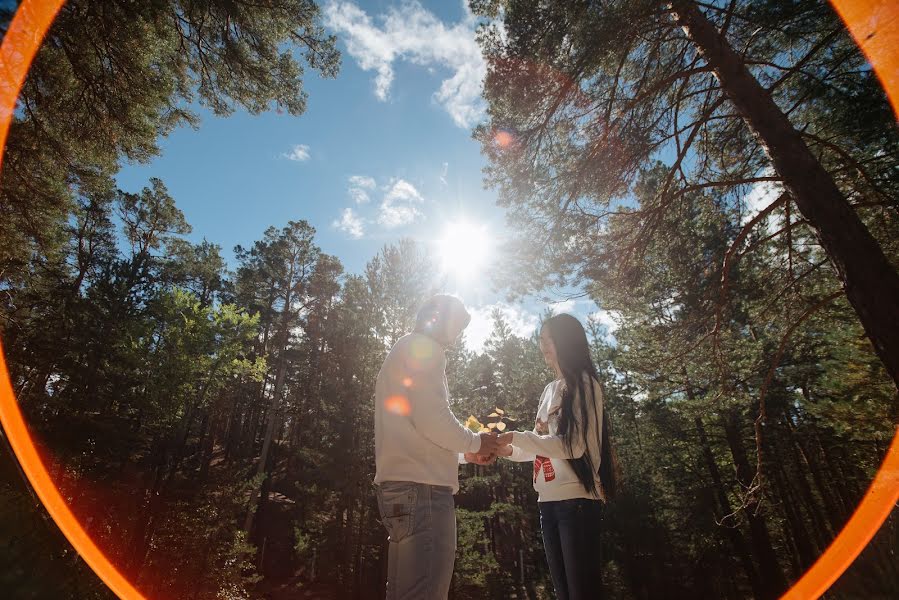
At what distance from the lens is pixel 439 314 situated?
7.79ft

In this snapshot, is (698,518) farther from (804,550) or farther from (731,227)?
(731,227)

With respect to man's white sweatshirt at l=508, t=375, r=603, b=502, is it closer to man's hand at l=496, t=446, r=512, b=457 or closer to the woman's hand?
man's hand at l=496, t=446, r=512, b=457

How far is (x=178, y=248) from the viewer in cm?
1886

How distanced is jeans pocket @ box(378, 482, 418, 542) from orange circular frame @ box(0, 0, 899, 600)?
5.51 m

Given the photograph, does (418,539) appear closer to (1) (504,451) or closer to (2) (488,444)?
(2) (488,444)

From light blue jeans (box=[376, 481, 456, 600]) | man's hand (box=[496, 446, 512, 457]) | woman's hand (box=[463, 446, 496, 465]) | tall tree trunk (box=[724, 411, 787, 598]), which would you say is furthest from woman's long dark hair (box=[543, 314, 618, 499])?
tall tree trunk (box=[724, 411, 787, 598])

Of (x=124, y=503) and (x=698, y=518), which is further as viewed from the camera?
(x=698, y=518)

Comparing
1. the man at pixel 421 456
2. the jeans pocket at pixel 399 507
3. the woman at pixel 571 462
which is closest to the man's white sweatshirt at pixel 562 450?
the woman at pixel 571 462

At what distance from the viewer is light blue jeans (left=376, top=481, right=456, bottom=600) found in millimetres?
1703

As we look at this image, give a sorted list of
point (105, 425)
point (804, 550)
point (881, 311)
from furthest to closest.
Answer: point (804, 550) → point (105, 425) → point (881, 311)

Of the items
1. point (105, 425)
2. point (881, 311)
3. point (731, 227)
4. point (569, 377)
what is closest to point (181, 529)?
point (105, 425)

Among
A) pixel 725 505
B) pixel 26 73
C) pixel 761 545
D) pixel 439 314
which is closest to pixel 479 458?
pixel 439 314

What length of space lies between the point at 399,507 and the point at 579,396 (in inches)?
51.6

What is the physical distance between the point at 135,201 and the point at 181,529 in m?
14.4
